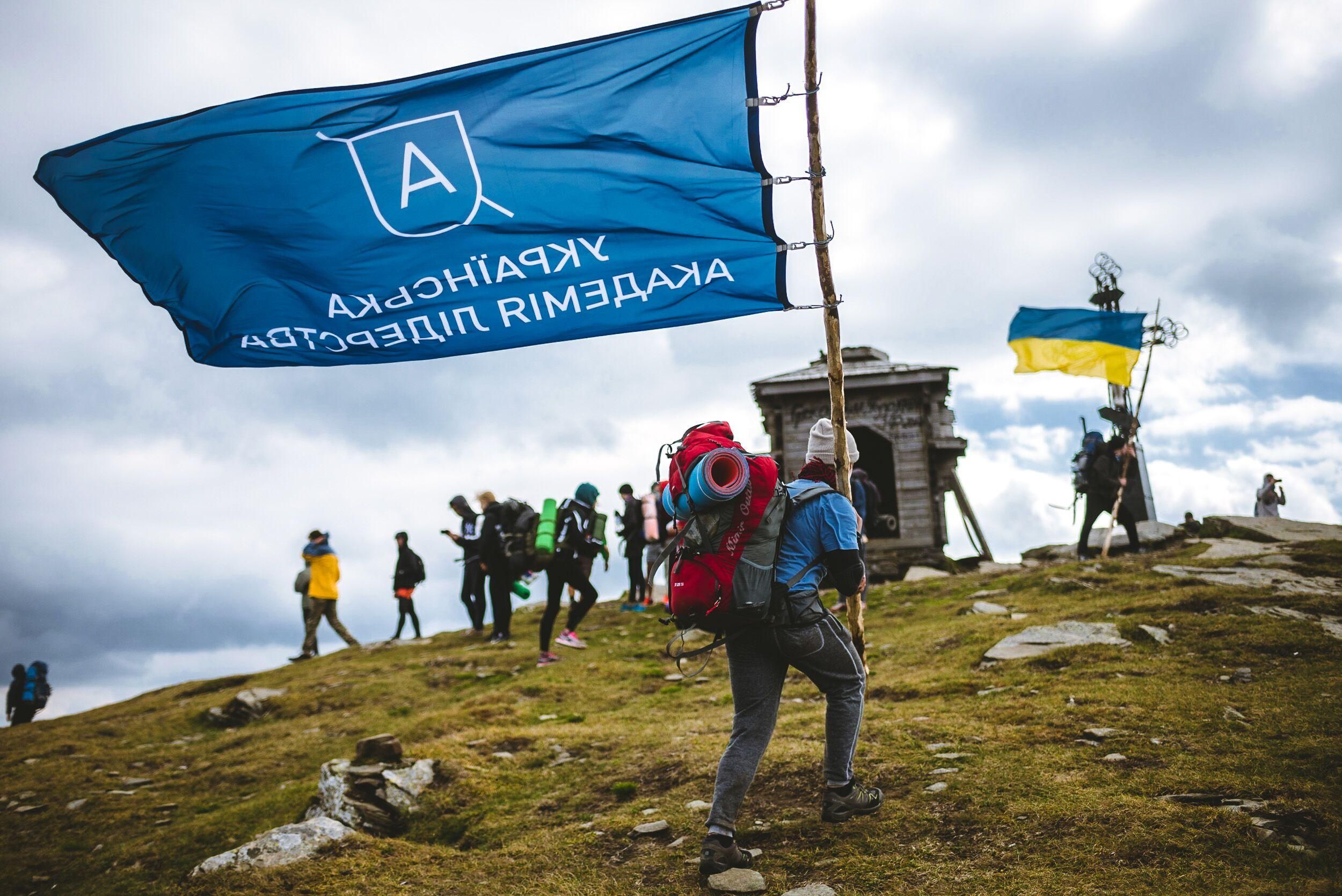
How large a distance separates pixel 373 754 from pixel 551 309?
477 cm

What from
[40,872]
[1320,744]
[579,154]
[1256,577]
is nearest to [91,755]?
[40,872]

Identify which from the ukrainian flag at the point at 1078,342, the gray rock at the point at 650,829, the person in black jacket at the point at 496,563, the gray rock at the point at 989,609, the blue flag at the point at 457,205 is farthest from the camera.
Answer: the ukrainian flag at the point at 1078,342

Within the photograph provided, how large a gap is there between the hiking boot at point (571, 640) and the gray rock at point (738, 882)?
1047 centimetres

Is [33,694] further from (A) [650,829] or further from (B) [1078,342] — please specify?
(B) [1078,342]

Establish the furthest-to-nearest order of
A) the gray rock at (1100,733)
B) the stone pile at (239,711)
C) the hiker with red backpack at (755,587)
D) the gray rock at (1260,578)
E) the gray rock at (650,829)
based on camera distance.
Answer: the stone pile at (239,711)
the gray rock at (1260,578)
the gray rock at (1100,733)
the gray rock at (650,829)
the hiker with red backpack at (755,587)

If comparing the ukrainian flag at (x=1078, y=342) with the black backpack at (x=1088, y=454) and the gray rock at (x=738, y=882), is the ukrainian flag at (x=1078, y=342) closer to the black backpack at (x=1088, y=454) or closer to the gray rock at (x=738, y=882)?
the black backpack at (x=1088, y=454)

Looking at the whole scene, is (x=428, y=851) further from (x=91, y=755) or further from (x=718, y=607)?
(x=91, y=755)

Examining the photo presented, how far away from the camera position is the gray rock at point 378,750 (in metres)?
8.37

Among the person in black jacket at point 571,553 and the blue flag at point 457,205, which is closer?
the blue flag at point 457,205

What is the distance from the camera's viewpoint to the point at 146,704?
17.1 metres

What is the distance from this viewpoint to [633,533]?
2130 centimetres

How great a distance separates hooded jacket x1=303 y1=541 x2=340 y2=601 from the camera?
19.5 meters

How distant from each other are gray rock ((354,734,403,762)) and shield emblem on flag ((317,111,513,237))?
493cm

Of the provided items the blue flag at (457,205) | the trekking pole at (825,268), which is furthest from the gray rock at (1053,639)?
the blue flag at (457,205)
